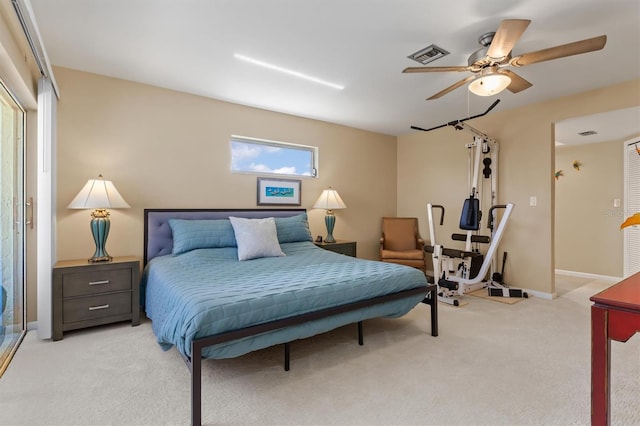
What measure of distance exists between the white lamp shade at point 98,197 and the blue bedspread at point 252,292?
0.68 m

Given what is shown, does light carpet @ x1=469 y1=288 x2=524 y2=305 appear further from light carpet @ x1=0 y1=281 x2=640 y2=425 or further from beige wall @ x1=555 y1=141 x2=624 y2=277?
beige wall @ x1=555 y1=141 x2=624 y2=277

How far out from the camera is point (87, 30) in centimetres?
239

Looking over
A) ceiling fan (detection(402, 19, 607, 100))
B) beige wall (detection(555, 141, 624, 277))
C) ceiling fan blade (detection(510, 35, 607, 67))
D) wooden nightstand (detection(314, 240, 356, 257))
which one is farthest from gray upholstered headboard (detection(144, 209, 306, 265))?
beige wall (detection(555, 141, 624, 277))

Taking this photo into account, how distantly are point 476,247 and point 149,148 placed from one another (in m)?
4.48

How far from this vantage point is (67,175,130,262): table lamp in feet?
9.26

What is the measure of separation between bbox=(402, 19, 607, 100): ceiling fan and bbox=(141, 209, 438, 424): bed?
1637 mm

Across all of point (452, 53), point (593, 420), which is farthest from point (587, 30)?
point (593, 420)

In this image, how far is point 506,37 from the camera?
1.99 metres

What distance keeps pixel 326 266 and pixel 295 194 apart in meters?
1.87

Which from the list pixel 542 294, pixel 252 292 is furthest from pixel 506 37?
pixel 542 294

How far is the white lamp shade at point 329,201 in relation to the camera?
177 inches

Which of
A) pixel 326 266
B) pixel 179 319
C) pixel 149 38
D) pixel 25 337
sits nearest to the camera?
pixel 179 319

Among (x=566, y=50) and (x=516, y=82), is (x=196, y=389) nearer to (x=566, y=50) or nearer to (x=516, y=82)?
(x=566, y=50)

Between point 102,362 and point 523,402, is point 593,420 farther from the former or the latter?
→ point 102,362
